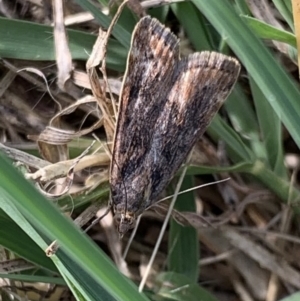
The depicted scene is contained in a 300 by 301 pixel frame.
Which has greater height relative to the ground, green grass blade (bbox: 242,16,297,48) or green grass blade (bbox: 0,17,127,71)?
green grass blade (bbox: 0,17,127,71)

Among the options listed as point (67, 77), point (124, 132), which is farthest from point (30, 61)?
point (124, 132)

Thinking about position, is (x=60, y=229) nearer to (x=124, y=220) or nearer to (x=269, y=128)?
(x=124, y=220)

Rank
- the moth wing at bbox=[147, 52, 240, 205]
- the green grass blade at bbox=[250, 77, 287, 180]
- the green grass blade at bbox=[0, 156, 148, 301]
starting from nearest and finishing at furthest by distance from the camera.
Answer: the green grass blade at bbox=[0, 156, 148, 301] < the moth wing at bbox=[147, 52, 240, 205] < the green grass blade at bbox=[250, 77, 287, 180]

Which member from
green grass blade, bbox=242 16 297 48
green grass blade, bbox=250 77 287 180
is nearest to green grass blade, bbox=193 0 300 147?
green grass blade, bbox=242 16 297 48

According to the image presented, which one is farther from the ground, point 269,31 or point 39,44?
point 39,44

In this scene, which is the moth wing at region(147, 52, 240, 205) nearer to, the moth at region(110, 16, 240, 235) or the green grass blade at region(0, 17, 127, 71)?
the moth at region(110, 16, 240, 235)

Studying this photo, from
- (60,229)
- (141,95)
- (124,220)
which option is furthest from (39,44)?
(60,229)

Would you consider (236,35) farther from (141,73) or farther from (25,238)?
(25,238)
